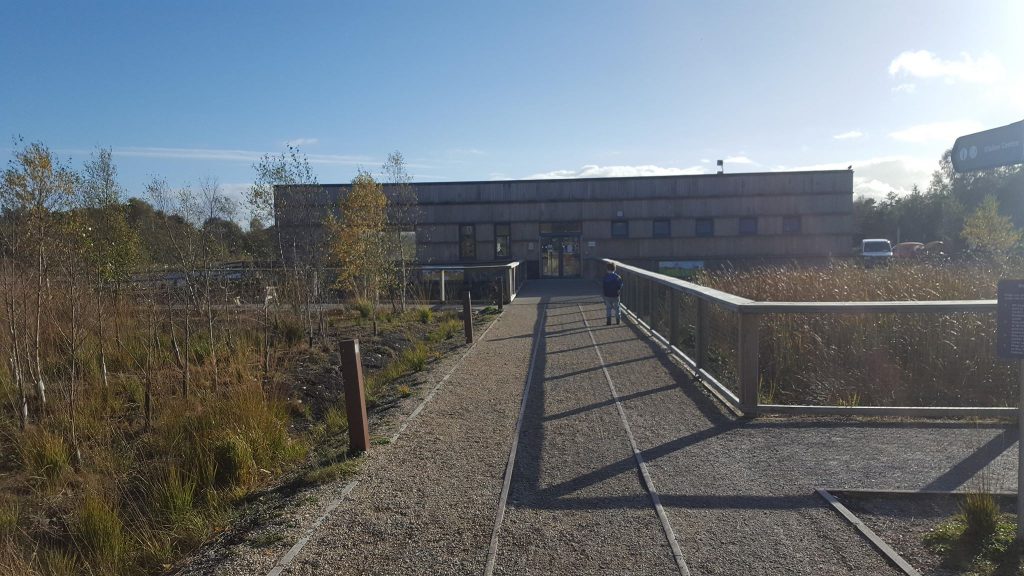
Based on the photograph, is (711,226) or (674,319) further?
(711,226)

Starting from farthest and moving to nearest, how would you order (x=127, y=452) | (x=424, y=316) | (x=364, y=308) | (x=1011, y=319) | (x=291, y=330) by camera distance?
(x=424, y=316), (x=364, y=308), (x=291, y=330), (x=127, y=452), (x=1011, y=319)

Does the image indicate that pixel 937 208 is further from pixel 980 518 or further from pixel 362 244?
pixel 980 518

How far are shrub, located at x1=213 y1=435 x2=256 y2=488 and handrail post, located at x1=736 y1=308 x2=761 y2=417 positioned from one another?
4857 millimetres

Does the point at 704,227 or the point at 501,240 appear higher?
the point at 704,227

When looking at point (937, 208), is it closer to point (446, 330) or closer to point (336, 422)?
point (446, 330)

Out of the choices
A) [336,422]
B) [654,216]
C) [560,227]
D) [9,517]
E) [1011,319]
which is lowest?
[9,517]

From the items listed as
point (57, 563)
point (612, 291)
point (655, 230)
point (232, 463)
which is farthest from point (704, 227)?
point (57, 563)

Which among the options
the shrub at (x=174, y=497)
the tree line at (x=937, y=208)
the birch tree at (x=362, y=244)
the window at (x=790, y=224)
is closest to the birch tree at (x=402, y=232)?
the birch tree at (x=362, y=244)

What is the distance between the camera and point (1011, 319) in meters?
4.25

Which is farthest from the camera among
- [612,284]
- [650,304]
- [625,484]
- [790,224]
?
[790,224]

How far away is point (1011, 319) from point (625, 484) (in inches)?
110

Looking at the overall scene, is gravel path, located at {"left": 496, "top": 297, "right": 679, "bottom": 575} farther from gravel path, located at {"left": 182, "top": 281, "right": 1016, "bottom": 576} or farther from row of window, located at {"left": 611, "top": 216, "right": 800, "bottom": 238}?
row of window, located at {"left": 611, "top": 216, "right": 800, "bottom": 238}

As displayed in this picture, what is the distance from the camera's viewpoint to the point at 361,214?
19.9 metres

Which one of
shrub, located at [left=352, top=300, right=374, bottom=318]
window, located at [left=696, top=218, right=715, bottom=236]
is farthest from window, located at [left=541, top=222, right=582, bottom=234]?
shrub, located at [left=352, top=300, right=374, bottom=318]
